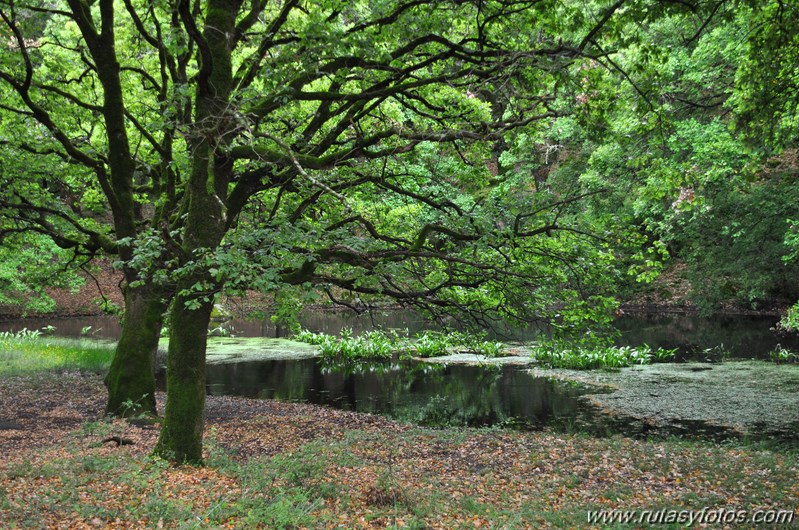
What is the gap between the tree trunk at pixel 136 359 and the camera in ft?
34.6

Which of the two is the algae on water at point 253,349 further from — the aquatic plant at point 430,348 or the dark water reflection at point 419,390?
the aquatic plant at point 430,348

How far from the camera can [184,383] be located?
712cm

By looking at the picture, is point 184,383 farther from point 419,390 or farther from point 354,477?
point 419,390

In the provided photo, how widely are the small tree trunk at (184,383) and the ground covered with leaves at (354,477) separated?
0.33m

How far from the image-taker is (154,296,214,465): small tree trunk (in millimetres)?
7055

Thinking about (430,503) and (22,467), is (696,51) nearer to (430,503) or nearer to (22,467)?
(430,503)

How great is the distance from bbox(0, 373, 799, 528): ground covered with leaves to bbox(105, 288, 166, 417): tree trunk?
563 millimetres

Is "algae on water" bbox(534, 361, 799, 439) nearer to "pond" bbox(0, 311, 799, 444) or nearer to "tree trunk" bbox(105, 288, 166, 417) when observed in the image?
"pond" bbox(0, 311, 799, 444)

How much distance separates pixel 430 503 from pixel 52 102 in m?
11.2

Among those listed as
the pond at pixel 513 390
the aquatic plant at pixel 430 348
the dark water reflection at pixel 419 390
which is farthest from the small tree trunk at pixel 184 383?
the aquatic plant at pixel 430 348

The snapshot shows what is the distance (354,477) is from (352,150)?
163 inches

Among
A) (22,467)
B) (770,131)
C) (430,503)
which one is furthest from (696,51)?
(22,467)

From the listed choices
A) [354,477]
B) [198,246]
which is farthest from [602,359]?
[198,246]

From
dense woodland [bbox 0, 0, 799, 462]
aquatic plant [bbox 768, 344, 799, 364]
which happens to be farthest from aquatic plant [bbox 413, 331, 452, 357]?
dense woodland [bbox 0, 0, 799, 462]
